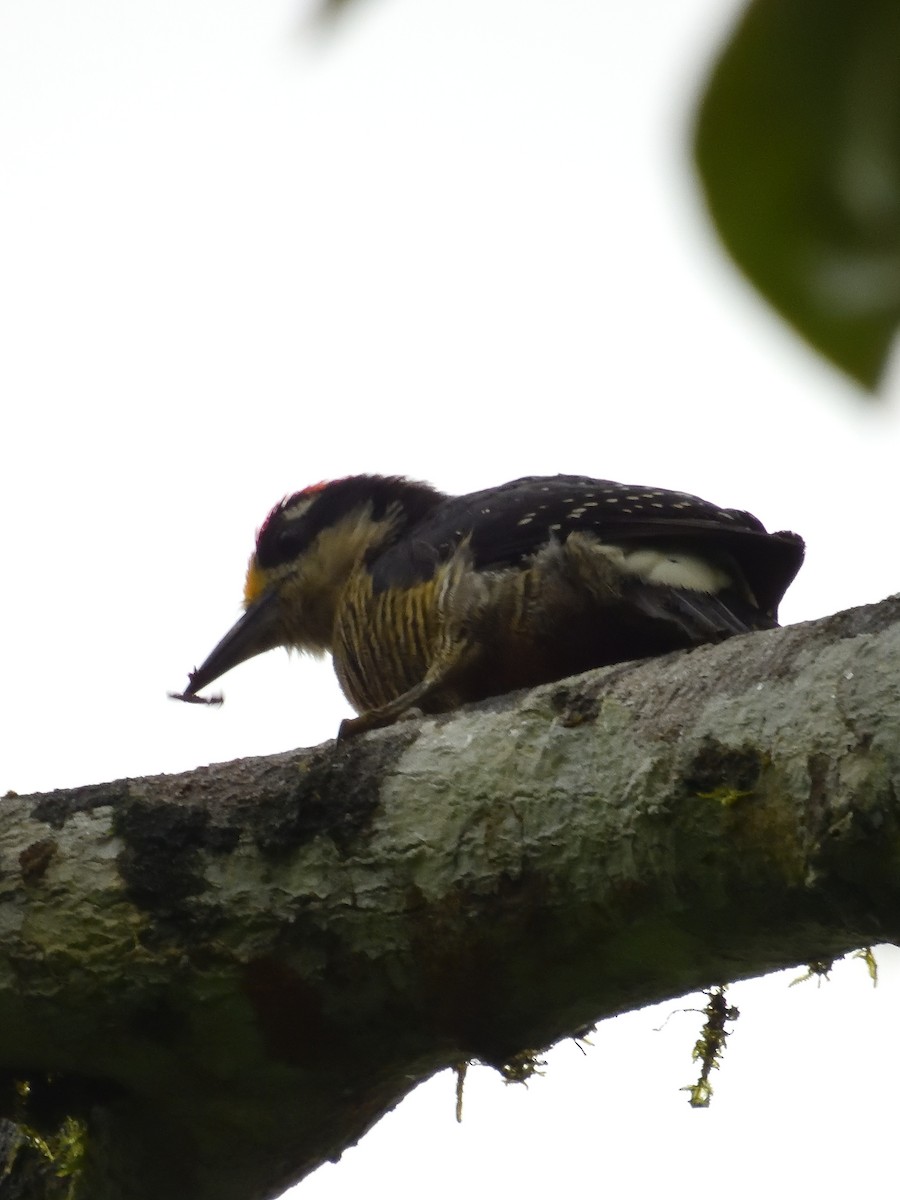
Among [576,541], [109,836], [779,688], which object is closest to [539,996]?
[779,688]

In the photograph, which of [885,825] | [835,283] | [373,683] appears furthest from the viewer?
[373,683]

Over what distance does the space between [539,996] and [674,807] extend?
0.42 m

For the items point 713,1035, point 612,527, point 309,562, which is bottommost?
point 713,1035

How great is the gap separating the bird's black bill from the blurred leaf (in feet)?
14.3

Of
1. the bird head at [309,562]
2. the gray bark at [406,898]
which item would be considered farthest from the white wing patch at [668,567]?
the bird head at [309,562]

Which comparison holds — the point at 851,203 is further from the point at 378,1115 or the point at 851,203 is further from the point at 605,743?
the point at 378,1115

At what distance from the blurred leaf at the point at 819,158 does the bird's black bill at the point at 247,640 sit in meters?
4.35

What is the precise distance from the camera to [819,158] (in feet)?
2.74

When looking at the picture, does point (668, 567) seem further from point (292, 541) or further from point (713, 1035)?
point (292, 541)

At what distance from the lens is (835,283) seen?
814 millimetres

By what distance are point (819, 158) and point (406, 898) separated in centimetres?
176

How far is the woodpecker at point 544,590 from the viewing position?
11.1ft

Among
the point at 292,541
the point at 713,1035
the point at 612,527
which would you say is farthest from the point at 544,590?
the point at 292,541

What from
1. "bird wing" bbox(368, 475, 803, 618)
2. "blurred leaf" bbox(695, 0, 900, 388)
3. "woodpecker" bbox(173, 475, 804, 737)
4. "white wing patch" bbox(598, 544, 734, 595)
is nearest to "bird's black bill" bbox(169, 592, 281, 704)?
"woodpecker" bbox(173, 475, 804, 737)
